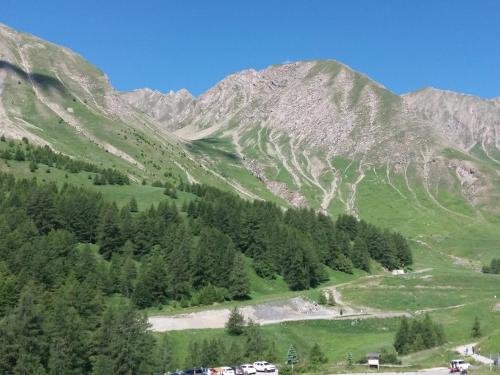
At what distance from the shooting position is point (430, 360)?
65.5 metres

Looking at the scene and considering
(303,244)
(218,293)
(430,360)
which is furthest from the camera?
(303,244)

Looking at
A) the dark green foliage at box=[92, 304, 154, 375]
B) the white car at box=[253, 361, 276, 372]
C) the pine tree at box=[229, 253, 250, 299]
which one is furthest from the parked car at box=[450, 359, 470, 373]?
the pine tree at box=[229, 253, 250, 299]

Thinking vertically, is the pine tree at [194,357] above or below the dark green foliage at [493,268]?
below

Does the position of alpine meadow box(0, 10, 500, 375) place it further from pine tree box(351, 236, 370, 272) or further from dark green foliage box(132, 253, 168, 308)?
pine tree box(351, 236, 370, 272)

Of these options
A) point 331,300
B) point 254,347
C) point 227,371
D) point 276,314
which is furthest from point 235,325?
point 331,300

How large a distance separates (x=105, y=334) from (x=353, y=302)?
69732mm

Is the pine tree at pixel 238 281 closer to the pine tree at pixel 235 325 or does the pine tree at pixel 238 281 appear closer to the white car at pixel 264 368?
the pine tree at pixel 235 325

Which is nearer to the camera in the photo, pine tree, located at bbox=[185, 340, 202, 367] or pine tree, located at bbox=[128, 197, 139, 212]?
pine tree, located at bbox=[185, 340, 202, 367]

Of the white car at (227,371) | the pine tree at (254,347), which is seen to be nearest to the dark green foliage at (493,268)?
the pine tree at (254,347)

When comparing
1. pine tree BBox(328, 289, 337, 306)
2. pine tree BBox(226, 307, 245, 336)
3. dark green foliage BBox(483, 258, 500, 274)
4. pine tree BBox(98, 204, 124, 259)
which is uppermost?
pine tree BBox(98, 204, 124, 259)

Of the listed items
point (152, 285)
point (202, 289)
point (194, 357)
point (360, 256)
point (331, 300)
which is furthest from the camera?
point (360, 256)

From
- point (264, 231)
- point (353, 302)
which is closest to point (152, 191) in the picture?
point (264, 231)

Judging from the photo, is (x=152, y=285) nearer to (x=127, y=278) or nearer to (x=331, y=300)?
(x=127, y=278)

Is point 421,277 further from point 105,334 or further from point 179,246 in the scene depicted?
point 105,334
